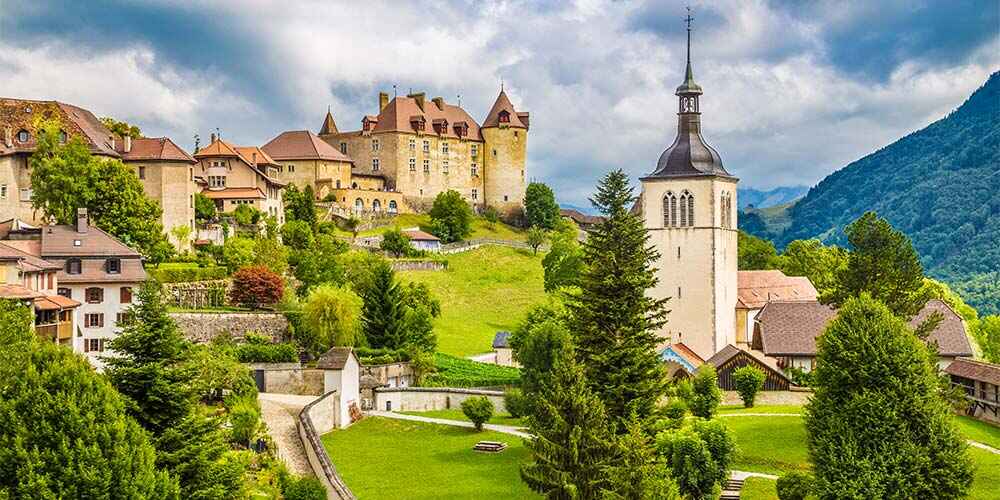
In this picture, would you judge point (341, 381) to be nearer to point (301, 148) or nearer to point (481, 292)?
point (481, 292)

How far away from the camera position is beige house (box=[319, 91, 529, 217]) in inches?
4272

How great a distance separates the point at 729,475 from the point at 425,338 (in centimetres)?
2766

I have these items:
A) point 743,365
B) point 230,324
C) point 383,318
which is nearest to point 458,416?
point 383,318

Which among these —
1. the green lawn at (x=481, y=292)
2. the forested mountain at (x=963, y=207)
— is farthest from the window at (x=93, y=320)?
the forested mountain at (x=963, y=207)

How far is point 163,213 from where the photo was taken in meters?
66.6

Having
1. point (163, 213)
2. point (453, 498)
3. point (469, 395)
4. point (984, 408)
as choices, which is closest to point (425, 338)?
point (469, 395)

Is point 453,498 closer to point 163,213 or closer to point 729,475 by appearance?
point 729,475

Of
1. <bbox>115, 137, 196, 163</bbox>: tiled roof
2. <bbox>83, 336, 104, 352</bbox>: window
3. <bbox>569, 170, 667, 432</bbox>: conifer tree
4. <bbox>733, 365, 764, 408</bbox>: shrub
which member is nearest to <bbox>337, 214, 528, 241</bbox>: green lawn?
<bbox>115, 137, 196, 163</bbox>: tiled roof

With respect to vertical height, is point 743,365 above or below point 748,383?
above

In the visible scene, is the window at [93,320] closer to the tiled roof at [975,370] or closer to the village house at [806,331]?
the village house at [806,331]

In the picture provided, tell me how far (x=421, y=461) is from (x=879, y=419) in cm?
1711

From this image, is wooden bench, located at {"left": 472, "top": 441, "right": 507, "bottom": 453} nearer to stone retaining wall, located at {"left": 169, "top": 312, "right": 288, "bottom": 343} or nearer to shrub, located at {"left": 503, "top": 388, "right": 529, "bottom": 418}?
shrub, located at {"left": 503, "top": 388, "right": 529, "bottom": 418}

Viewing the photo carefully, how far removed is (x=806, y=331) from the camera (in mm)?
53406

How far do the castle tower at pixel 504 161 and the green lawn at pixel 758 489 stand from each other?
80.6 metres
